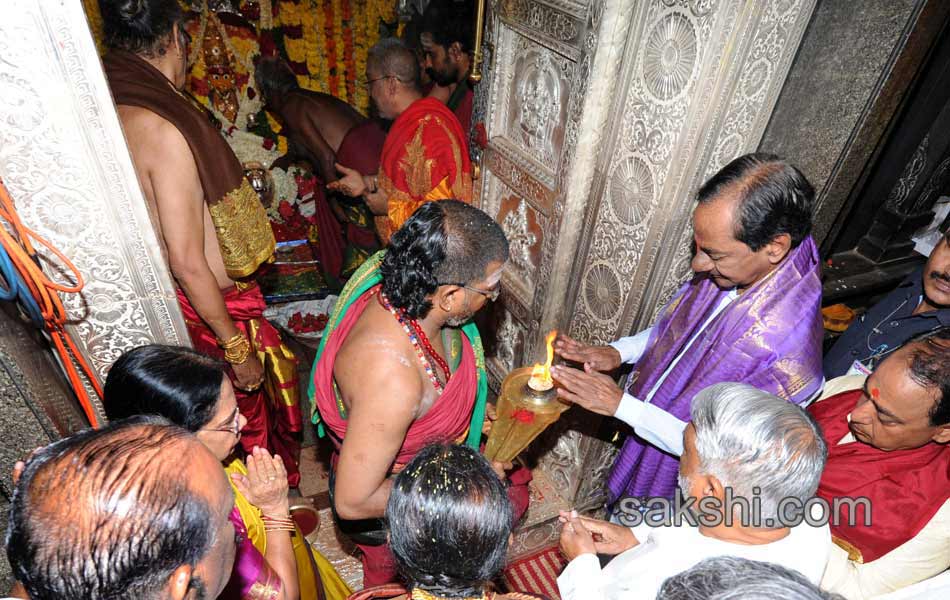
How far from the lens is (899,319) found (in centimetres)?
292

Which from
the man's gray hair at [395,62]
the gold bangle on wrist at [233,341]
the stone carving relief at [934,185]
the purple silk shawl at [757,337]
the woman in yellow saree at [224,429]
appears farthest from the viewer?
the stone carving relief at [934,185]

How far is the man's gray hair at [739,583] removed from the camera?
102 cm

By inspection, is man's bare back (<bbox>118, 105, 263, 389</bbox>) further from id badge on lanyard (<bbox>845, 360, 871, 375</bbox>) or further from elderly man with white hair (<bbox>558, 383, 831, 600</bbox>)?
id badge on lanyard (<bbox>845, 360, 871, 375</bbox>)

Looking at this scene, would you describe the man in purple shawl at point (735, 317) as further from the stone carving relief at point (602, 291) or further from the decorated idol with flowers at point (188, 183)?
the decorated idol with flowers at point (188, 183)

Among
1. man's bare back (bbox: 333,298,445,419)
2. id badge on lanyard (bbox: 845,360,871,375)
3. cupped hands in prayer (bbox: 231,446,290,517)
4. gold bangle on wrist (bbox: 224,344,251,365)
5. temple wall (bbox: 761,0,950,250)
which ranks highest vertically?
temple wall (bbox: 761,0,950,250)

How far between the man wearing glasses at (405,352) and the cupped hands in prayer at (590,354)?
A: 690 mm

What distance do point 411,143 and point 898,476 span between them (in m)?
3.37

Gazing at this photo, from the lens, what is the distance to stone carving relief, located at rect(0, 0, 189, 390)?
154cm

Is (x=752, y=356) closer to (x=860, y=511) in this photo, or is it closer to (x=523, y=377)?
(x=860, y=511)

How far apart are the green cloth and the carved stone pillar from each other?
2.93 feet

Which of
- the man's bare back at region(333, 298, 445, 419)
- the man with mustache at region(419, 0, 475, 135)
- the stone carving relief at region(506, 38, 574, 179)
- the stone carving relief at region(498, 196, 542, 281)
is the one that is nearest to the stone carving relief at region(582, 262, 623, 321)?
the stone carving relief at region(498, 196, 542, 281)

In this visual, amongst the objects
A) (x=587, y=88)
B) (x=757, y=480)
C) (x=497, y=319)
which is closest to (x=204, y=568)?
(x=757, y=480)

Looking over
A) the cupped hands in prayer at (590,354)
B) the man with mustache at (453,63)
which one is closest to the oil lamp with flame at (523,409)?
the cupped hands in prayer at (590,354)

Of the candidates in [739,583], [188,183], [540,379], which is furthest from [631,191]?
[188,183]
